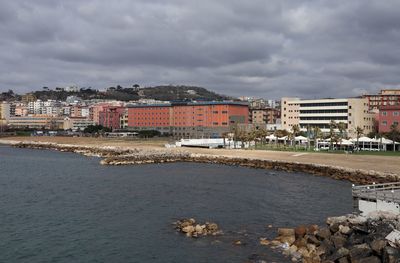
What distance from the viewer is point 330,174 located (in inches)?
2435

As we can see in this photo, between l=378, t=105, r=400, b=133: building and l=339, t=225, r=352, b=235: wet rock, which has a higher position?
l=378, t=105, r=400, b=133: building

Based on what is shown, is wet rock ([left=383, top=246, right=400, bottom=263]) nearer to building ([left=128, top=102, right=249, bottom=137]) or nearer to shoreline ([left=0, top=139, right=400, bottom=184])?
shoreline ([left=0, top=139, right=400, bottom=184])

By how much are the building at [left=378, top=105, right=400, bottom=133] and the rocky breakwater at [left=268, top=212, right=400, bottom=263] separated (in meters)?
90.7

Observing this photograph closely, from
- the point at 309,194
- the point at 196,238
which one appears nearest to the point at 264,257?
the point at 196,238

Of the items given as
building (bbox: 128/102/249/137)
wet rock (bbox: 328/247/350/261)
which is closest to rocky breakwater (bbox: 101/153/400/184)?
wet rock (bbox: 328/247/350/261)

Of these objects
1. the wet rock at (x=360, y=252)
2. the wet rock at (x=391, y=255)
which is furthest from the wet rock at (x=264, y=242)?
the wet rock at (x=391, y=255)

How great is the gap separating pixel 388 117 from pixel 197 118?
84.4 metres

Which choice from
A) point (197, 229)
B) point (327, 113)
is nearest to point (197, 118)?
point (327, 113)

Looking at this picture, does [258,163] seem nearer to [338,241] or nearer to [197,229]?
[197,229]

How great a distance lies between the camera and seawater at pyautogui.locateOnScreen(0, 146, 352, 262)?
26.9 meters

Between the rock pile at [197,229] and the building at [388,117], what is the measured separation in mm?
89833

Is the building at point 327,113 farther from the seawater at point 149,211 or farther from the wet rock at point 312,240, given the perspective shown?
the wet rock at point 312,240

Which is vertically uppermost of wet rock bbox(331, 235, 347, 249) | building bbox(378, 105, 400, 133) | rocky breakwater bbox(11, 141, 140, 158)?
building bbox(378, 105, 400, 133)

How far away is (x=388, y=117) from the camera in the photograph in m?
111
